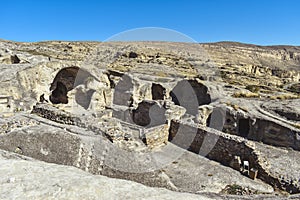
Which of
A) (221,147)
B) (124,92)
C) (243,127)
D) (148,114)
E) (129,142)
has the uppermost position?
(124,92)

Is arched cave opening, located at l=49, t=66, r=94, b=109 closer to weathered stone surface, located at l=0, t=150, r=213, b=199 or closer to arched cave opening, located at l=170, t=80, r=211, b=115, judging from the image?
arched cave opening, located at l=170, t=80, r=211, b=115

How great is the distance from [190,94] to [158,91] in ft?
11.1

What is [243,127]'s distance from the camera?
51.3ft

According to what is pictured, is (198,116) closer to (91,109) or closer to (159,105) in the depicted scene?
(159,105)

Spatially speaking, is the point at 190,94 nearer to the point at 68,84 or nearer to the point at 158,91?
the point at 158,91

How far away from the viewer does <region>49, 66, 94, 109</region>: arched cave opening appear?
1755cm

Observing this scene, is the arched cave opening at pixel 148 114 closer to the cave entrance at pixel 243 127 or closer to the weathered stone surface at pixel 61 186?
the cave entrance at pixel 243 127

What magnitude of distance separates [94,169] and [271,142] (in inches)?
437

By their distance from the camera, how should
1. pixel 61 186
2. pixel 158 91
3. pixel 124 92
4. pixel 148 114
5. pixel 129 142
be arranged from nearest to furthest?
1. pixel 61 186
2. pixel 129 142
3. pixel 148 114
4. pixel 124 92
5. pixel 158 91

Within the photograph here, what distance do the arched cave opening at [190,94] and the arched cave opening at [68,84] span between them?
715cm

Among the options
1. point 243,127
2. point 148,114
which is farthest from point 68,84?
point 243,127

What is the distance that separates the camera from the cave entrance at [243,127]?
1533cm

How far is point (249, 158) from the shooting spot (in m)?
9.32

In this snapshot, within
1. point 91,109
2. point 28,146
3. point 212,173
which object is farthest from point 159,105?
point 28,146
